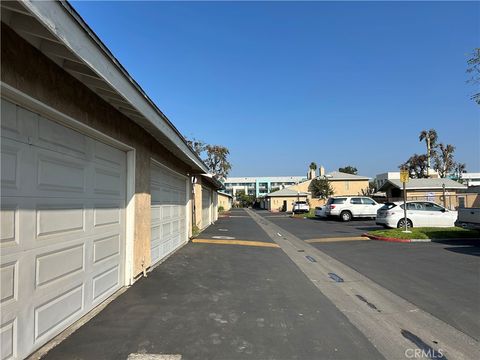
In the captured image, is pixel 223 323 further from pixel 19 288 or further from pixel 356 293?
pixel 356 293

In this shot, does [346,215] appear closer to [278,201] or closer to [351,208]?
[351,208]

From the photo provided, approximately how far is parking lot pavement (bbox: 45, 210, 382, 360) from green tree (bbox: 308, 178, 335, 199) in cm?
5280

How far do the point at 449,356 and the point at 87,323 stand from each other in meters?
4.33

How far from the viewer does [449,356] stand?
425cm

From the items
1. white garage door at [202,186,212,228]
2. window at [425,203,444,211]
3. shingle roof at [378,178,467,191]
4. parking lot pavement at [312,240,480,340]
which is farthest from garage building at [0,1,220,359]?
shingle roof at [378,178,467,191]

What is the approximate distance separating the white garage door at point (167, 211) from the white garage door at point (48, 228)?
3.19 meters

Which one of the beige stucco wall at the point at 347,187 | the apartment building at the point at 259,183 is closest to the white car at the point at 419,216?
the beige stucco wall at the point at 347,187

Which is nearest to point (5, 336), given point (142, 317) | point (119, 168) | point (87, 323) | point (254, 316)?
point (87, 323)

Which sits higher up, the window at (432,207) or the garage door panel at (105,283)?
the window at (432,207)

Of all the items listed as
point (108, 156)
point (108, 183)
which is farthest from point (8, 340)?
point (108, 156)

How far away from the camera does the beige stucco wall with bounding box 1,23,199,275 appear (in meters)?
3.47

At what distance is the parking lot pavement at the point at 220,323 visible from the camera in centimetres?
423

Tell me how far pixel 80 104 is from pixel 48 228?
1.59m

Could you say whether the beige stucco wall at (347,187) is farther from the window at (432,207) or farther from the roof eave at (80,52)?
the roof eave at (80,52)
